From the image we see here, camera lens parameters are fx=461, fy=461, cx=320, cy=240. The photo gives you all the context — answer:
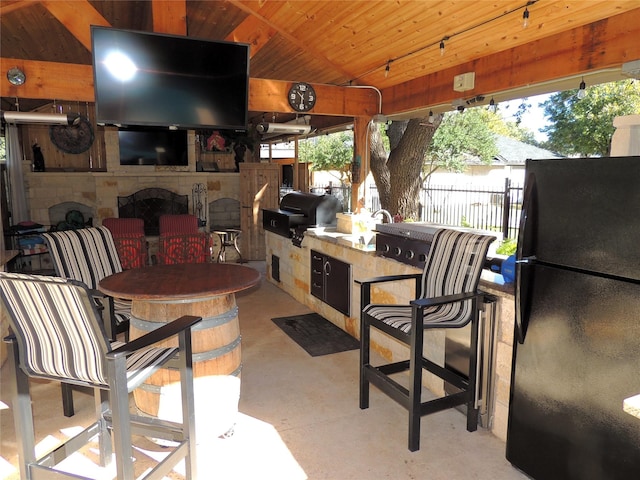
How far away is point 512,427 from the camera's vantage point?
7.12 ft

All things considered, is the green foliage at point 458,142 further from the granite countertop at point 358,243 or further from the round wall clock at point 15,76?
the round wall clock at point 15,76

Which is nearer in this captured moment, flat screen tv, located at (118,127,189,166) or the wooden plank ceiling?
the wooden plank ceiling

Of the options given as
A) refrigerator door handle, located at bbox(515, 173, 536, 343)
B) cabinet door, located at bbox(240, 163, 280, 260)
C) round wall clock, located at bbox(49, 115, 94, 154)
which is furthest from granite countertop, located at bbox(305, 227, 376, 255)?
round wall clock, located at bbox(49, 115, 94, 154)

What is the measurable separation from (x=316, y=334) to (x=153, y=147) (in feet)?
19.6

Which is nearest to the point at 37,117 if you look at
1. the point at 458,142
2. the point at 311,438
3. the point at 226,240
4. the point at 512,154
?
the point at 226,240

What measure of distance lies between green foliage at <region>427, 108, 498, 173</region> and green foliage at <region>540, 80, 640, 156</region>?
2894mm

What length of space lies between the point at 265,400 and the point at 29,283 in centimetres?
168

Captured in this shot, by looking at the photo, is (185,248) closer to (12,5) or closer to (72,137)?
(12,5)

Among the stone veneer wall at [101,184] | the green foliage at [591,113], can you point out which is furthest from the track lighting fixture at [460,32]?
the green foliage at [591,113]

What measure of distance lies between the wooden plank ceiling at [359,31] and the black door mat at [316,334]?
211 cm

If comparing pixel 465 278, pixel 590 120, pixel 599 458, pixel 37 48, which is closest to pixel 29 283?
pixel 465 278

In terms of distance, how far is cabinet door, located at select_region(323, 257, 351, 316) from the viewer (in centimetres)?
402

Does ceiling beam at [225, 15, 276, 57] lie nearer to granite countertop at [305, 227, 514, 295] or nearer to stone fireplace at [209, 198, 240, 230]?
granite countertop at [305, 227, 514, 295]

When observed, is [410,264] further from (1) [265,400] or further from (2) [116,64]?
(2) [116,64]
